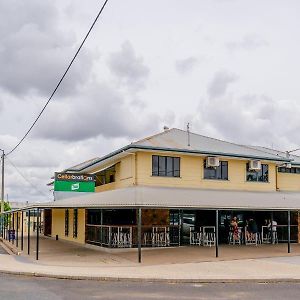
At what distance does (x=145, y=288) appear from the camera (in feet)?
44.0

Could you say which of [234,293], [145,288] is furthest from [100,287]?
[234,293]

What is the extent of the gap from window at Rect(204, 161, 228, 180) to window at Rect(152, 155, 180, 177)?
1.80m

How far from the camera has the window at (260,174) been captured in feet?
90.5

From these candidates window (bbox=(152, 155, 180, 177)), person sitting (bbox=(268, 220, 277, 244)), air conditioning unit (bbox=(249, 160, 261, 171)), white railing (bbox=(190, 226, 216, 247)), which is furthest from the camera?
air conditioning unit (bbox=(249, 160, 261, 171))

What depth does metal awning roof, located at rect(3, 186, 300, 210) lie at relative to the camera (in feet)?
61.8

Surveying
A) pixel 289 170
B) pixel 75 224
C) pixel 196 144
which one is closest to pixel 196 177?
pixel 196 144

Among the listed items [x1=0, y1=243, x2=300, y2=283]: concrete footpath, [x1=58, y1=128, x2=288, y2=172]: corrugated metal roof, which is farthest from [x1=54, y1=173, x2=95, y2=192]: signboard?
[x1=0, y1=243, x2=300, y2=283]: concrete footpath

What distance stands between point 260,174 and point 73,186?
1030 centimetres

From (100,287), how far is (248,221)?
49.5ft

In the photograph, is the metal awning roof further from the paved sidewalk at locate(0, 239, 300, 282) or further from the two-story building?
the paved sidewalk at locate(0, 239, 300, 282)

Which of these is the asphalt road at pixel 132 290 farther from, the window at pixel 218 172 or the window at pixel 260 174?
the window at pixel 260 174

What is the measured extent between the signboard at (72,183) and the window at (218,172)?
627 cm

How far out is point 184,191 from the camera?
23.4 meters

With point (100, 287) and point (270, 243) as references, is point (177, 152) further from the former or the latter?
point (100, 287)
